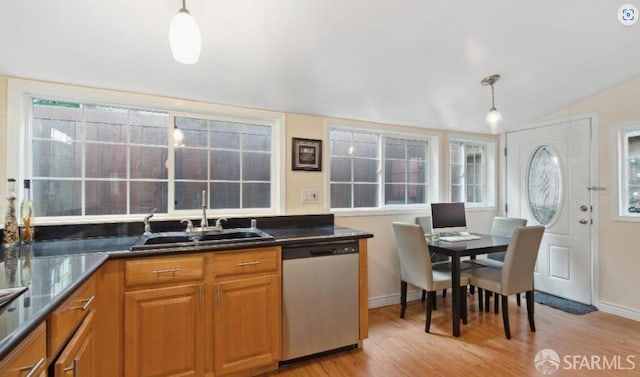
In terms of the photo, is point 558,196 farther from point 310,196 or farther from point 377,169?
point 310,196

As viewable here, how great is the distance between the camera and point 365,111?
2969 millimetres

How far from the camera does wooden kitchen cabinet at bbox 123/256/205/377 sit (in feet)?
5.53

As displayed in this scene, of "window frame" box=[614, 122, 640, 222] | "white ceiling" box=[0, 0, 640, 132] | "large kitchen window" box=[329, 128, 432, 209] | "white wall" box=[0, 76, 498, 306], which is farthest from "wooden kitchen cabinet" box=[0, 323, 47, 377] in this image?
"window frame" box=[614, 122, 640, 222]

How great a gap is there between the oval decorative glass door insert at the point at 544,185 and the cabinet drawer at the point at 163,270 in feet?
12.2

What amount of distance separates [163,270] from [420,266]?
198 centimetres

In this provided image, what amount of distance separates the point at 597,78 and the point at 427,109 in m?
1.50

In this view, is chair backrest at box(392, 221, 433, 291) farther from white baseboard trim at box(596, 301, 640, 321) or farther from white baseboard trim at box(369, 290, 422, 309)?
white baseboard trim at box(596, 301, 640, 321)

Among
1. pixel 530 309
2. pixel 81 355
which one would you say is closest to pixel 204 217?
pixel 81 355

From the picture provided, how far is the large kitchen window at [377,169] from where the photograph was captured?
3.17 meters

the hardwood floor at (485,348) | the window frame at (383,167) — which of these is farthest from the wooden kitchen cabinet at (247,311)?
the window frame at (383,167)

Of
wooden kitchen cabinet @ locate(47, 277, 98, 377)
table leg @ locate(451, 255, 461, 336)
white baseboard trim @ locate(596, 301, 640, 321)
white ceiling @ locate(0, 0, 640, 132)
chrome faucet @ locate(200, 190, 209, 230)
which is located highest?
white ceiling @ locate(0, 0, 640, 132)

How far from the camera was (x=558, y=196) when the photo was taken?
11.2 feet

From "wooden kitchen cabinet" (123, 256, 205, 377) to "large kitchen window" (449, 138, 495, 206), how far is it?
3.09 meters

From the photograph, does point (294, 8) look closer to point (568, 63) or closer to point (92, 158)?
point (92, 158)
